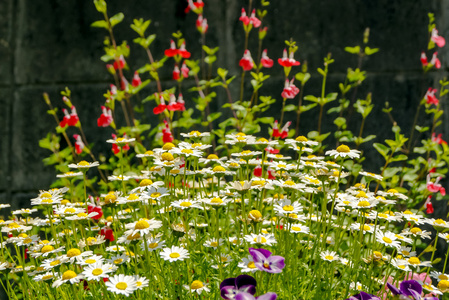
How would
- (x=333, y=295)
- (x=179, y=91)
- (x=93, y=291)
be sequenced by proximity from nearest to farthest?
(x=93, y=291), (x=333, y=295), (x=179, y=91)

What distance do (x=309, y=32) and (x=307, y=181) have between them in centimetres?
172

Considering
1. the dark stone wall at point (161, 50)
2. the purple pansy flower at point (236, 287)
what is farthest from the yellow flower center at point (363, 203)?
the dark stone wall at point (161, 50)

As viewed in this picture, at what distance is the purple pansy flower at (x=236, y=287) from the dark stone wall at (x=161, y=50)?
2.00m

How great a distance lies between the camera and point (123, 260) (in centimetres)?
125

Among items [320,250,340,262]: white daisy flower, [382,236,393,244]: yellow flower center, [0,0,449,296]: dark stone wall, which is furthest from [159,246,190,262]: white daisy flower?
[0,0,449,296]: dark stone wall

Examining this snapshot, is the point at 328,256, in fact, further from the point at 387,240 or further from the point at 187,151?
the point at 187,151

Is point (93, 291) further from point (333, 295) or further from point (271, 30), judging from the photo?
point (271, 30)

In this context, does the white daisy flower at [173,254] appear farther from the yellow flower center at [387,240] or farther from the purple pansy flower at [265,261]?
the yellow flower center at [387,240]

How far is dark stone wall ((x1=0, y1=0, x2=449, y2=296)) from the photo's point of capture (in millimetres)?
2770

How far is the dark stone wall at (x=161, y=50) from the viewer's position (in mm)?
2770

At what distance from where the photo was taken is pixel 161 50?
111 inches

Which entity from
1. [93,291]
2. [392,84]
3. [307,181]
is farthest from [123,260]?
[392,84]

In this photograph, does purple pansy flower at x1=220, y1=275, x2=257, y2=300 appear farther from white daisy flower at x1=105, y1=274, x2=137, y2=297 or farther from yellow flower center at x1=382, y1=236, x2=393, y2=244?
yellow flower center at x1=382, y1=236, x2=393, y2=244

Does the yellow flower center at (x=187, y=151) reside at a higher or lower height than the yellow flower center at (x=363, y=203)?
higher
